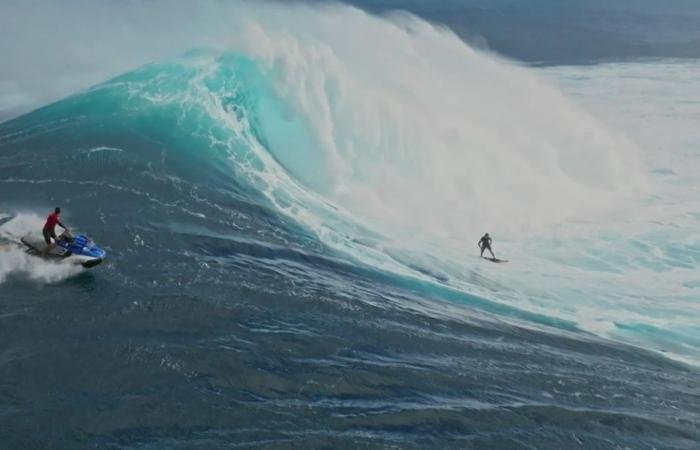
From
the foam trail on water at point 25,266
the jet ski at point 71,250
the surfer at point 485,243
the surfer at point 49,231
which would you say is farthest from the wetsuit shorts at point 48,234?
the surfer at point 485,243

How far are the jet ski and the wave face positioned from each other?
1.33ft

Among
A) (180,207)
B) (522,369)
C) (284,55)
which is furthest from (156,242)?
(284,55)

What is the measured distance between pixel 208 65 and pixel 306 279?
60.6 ft

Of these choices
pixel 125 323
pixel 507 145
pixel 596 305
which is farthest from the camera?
pixel 507 145

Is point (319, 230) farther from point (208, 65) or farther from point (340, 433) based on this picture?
point (208, 65)

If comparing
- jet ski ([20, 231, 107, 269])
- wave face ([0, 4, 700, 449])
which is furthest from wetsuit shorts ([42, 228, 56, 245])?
wave face ([0, 4, 700, 449])

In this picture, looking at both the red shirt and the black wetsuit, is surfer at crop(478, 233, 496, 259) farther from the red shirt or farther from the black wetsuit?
the red shirt

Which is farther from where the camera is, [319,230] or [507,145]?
[507,145]

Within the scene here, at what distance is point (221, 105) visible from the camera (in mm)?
31281

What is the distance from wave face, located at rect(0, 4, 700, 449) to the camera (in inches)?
530

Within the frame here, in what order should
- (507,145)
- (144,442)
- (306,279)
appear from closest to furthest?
(144,442) < (306,279) < (507,145)

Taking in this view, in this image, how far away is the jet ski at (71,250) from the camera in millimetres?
17969

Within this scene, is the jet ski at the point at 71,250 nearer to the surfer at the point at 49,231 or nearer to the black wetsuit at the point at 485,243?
the surfer at the point at 49,231

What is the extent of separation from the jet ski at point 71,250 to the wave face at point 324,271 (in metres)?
0.41
